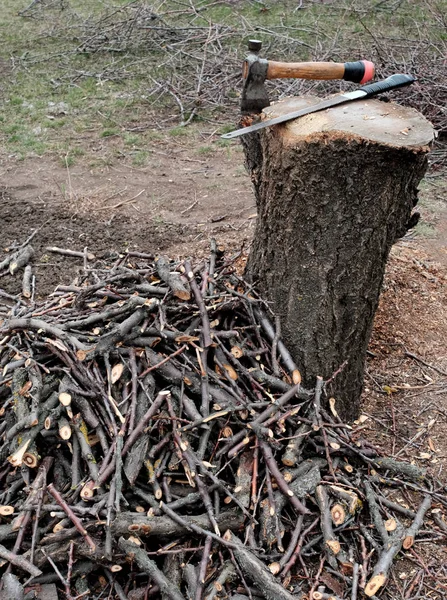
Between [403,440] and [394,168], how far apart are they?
51.8 inches

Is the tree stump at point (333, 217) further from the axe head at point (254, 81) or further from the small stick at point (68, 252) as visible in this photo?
the small stick at point (68, 252)

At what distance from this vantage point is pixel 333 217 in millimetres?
2727

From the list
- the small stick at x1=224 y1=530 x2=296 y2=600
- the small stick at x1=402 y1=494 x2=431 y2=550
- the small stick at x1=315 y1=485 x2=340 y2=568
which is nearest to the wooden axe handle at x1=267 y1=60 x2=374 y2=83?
the small stick at x1=315 y1=485 x2=340 y2=568

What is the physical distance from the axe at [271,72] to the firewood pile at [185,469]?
887 mm

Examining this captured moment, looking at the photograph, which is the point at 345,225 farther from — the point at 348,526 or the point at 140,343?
the point at 348,526

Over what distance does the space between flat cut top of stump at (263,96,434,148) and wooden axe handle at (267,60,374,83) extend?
6.0 inches

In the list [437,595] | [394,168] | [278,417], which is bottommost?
[437,595]

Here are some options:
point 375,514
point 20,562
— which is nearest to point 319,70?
point 375,514

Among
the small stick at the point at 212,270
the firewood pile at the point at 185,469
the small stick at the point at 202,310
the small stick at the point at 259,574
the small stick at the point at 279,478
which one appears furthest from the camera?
the small stick at the point at 212,270

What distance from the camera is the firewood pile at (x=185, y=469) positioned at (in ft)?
7.84

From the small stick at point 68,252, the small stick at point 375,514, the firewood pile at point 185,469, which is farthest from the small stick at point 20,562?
the small stick at point 68,252

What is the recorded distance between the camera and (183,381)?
9.03 ft

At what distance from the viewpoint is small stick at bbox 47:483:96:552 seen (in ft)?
7.64

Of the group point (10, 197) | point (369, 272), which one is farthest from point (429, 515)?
point (10, 197)
